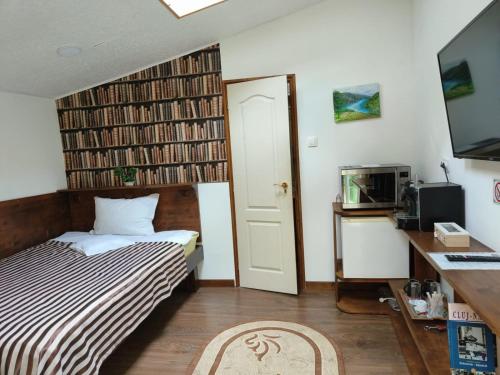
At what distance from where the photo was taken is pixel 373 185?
8.57 feet

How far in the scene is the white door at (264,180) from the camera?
299 centimetres

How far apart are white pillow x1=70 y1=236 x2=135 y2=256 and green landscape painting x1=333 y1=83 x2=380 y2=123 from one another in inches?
86.7

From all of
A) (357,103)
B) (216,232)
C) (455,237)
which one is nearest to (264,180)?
(216,232)

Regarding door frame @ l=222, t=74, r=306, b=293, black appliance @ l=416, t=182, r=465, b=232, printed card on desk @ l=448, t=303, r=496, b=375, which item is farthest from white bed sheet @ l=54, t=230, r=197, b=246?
printed card on desk @ l=448, t=303, r=496, b=375

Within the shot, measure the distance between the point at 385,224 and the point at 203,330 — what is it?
1626 millimetres

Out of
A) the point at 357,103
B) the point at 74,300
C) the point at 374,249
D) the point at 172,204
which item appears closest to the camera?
the point at 74,300

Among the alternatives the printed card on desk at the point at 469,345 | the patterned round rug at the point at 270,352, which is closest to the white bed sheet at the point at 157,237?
the patterned round rug at the point at 270,352

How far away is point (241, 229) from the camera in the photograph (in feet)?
10.7

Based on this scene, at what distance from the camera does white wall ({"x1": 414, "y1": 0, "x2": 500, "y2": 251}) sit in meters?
1.67

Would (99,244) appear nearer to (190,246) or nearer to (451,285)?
(190,246)

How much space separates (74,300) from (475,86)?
2.29m

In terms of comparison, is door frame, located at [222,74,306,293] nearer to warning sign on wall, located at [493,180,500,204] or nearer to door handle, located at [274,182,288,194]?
door handle, located at [274,182,288,194]

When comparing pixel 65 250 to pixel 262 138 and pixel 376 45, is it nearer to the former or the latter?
pixel 262 138

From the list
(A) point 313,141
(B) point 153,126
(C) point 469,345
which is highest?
(B) point 153,126
